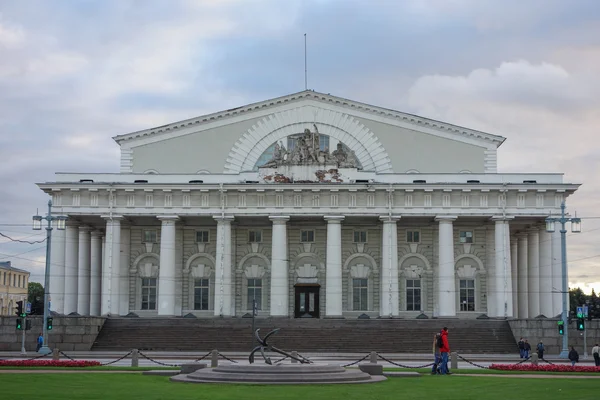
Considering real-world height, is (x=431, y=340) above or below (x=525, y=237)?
below

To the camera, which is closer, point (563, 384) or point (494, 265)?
point (563, 384)

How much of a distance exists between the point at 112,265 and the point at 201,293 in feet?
25.9

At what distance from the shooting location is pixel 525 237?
7650cm

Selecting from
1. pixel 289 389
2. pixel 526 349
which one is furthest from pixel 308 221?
pixel 289 389

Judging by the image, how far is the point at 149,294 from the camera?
76000 millimetres

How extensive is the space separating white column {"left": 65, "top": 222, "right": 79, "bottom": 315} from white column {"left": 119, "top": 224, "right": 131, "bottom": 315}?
140 inches

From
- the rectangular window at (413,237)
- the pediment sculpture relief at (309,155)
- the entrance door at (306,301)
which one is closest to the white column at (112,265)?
the pediment sculpture relief at (309,155)

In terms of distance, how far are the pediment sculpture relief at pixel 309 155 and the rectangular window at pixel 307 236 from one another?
6583mm

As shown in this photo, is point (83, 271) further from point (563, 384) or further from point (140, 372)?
point (563, 384)

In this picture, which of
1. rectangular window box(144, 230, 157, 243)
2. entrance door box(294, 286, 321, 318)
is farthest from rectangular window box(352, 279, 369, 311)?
rectangular window box(144, 230, 157, 243)

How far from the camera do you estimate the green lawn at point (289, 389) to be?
27.2m

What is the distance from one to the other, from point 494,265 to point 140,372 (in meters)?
40.7

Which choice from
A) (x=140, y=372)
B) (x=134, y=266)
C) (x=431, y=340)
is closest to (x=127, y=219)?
(x=134, y=266)

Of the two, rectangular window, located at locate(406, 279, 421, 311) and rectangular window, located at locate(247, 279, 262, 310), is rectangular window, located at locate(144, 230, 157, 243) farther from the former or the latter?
rectangular window, located at locate(406, 279, 421, 311)
